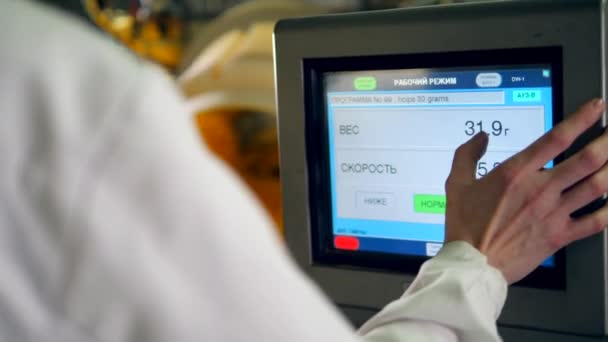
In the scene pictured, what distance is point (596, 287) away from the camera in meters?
0.75

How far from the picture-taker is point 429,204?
Answer: 0.83m

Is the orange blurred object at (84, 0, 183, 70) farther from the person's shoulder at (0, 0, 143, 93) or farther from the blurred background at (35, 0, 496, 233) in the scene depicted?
the person's shoulder at (0, 0, 143, 93)

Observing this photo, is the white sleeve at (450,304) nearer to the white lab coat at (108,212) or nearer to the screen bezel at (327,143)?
the screen bezel at (327,143)

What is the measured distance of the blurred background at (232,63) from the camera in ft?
5.65

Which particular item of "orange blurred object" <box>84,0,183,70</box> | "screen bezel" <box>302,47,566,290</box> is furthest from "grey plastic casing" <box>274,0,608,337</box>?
"orange blurred object" <box>84,0,183,70</box>

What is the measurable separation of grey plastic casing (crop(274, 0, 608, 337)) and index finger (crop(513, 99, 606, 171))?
0.03 metres

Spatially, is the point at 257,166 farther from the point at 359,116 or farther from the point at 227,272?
the point at 227,272

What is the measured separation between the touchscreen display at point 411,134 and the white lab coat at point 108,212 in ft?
1.55

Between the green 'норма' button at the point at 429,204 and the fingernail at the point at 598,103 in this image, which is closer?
the fingernail at the point at 598,103

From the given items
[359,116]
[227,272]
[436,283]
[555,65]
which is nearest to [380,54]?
[359,116]

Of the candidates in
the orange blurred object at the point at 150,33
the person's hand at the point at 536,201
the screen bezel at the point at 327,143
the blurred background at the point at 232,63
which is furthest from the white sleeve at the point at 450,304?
the orange blurred object at the point at 150,33

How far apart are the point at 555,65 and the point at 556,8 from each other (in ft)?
0.19

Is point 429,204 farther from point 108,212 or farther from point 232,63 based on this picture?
point 232,63

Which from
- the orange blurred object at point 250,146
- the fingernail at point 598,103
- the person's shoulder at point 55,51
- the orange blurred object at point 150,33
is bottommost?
the orange blurred object at point 250,146
